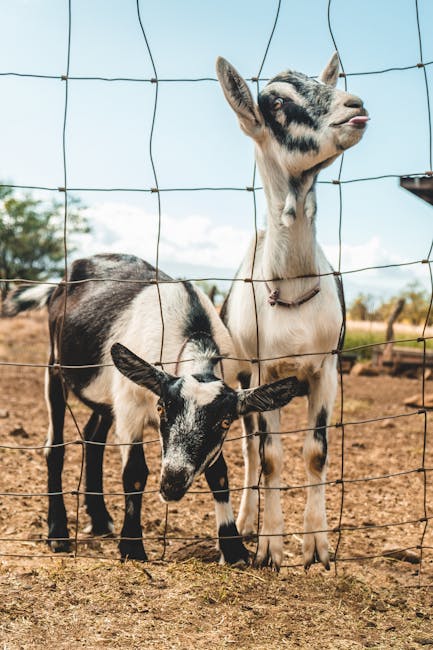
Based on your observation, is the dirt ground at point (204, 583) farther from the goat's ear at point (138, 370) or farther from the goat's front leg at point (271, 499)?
the goat's ear at point (138, 370)

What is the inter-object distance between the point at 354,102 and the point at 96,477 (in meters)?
3.00

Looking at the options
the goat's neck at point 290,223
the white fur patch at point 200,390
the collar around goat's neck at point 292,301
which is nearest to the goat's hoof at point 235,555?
the white fur patch at point 200,390

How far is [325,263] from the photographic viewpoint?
432 cm

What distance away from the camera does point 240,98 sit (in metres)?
3.76

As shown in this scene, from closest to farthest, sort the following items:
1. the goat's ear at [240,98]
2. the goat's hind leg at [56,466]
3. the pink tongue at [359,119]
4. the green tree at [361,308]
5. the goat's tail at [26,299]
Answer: the pink tongue at [359,119]
the goat's ear at [240,98]
the goat's hind leg at [56,466]
the goat's tail at [26,299]
the green tree at [361,308]

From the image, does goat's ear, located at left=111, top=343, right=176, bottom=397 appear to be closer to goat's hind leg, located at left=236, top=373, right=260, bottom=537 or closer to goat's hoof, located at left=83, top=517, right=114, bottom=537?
goat's hind leg, located at left=236, top=373, right=260, bottom=537

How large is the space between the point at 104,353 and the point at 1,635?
72.6 inches

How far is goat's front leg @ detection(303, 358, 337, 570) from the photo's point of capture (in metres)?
4.08

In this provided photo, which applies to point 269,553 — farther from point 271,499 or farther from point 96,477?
point 96,477

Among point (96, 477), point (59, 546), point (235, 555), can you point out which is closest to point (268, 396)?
point (235, 555)

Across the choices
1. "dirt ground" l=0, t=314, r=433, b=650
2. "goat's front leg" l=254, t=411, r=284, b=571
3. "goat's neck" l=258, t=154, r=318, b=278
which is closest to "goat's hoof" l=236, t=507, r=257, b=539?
"dirt ground" l=0, t=314, r=433, b=650

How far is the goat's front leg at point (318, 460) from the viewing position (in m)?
4.08

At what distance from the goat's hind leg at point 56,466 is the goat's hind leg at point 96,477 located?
21 centimetres

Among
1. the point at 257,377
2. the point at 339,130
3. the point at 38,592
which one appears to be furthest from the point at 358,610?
the point at 339,130
